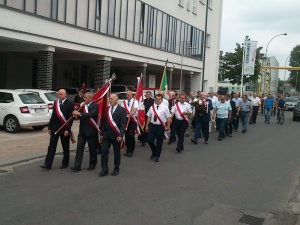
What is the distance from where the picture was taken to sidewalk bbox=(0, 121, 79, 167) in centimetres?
934

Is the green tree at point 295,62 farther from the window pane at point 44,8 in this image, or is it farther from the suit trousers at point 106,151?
the suit trousers at point 106,151

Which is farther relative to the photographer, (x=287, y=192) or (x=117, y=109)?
(x=117, y=109)

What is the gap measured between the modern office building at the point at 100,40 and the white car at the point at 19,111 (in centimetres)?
417

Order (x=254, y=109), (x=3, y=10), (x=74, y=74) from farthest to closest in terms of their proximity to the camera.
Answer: (x=74, y=74) < (x=254, y=109) < (x=3, y=10)

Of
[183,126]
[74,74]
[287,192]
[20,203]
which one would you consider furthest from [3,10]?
[74,74]

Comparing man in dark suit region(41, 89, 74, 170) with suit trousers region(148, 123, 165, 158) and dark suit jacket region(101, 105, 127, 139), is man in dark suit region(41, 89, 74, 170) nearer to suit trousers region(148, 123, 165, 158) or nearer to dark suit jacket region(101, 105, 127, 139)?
dark suit jacket region(101, 105, 127, 139)

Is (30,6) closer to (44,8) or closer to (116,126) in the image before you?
(44,8)

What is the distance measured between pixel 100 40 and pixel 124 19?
10.9ft

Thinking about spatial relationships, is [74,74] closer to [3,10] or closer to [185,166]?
[3,10]

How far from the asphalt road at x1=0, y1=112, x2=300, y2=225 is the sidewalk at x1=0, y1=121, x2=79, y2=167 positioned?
598 mm

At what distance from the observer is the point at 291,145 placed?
551 inches

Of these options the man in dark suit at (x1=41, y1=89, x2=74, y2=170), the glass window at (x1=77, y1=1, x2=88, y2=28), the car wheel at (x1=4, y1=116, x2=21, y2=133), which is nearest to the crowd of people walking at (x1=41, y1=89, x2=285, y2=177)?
the man in dark suit at (x1=41, y1=89, x2=74, y2=170)

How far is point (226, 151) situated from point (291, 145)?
3443 millimetres

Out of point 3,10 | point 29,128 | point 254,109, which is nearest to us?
point 29,128
